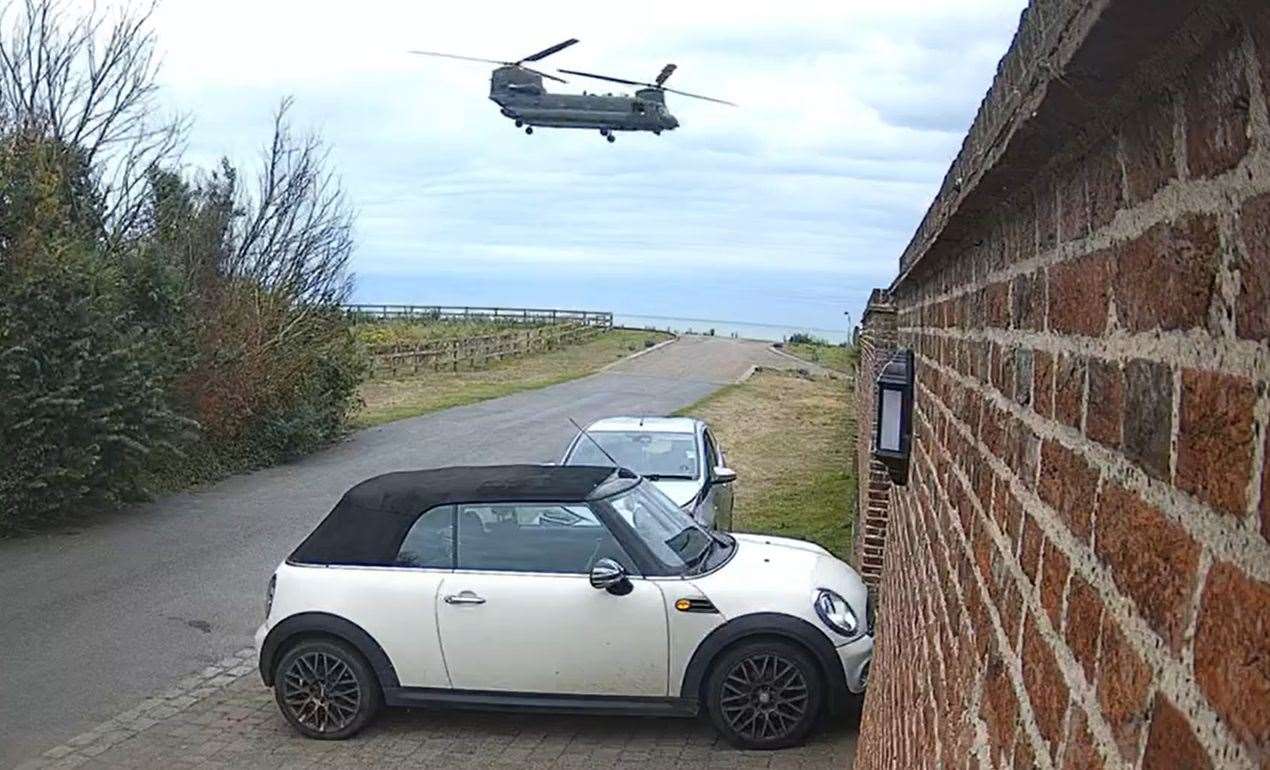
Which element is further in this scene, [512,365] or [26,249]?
[512,365]

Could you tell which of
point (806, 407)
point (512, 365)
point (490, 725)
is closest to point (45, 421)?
point (490, 725)

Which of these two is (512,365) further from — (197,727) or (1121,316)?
(1121,316)

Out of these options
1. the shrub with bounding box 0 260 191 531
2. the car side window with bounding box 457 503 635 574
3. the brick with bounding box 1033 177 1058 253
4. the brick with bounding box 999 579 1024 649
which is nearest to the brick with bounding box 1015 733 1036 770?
the brick with bounding box 999 579 1024 649

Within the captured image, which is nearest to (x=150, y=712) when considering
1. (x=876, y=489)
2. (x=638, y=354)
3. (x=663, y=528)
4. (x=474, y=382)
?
(x=663, y=528)

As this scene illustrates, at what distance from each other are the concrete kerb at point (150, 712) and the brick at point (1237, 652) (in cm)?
748

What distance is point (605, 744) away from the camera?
7410 millimetres

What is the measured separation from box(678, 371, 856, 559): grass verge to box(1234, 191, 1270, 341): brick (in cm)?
1170

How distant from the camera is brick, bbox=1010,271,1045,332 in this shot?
5.51ft

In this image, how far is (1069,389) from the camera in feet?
4.60

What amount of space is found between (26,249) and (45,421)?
197cm

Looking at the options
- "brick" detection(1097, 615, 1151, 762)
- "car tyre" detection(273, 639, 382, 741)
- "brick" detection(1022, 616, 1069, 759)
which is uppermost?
"brick" detection(1097, 615, 1151, 762)

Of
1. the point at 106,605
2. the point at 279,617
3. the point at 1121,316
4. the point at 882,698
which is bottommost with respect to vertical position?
the point at 106,605

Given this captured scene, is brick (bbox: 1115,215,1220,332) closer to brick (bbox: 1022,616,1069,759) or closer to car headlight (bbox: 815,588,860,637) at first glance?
brick (bbox: 1022,616,1069,759)

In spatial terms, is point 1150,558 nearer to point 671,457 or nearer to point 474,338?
point 671,457
